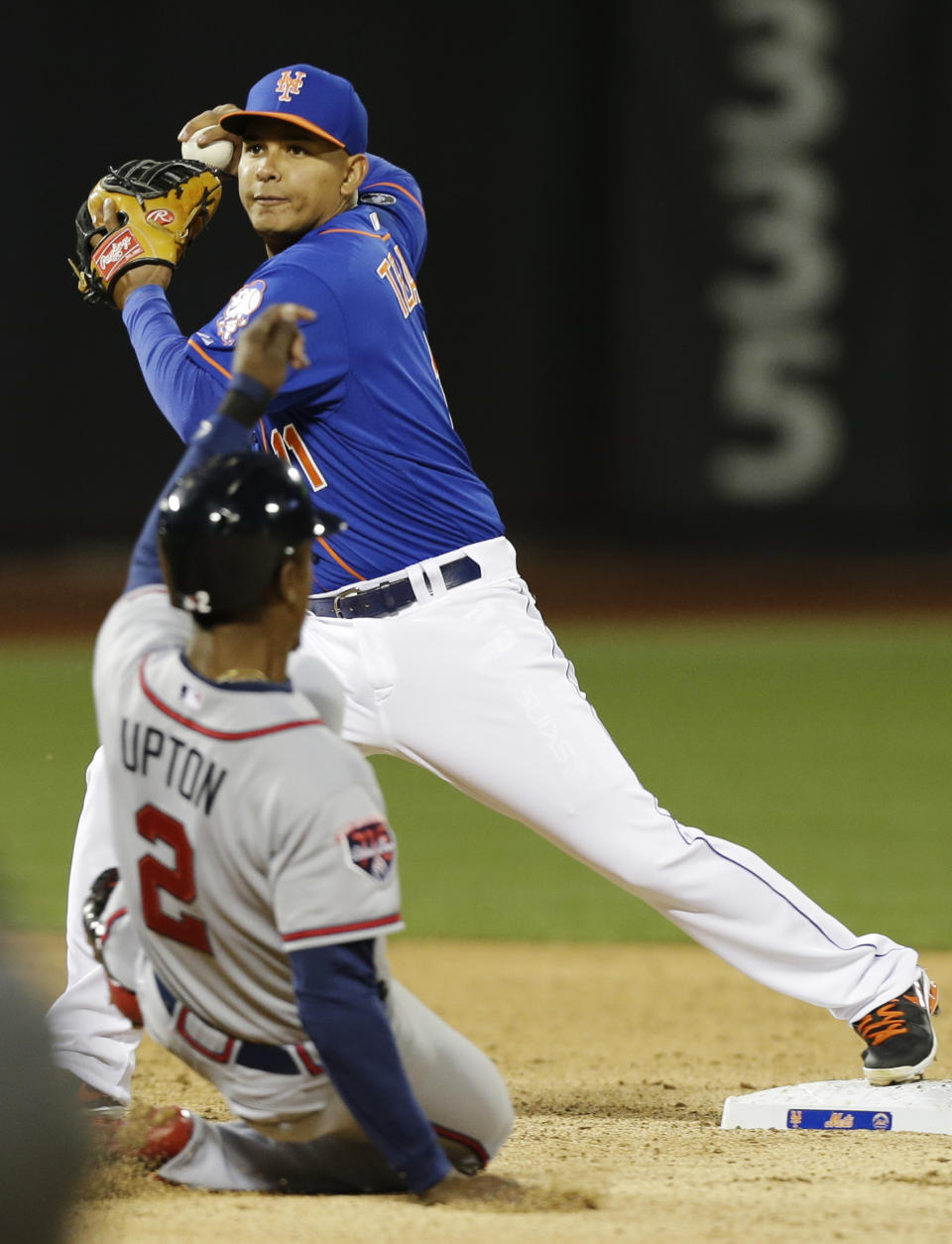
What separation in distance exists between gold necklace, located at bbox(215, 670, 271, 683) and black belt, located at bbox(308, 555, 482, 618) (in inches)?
42.0

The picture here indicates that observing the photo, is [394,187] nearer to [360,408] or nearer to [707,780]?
[360,408]

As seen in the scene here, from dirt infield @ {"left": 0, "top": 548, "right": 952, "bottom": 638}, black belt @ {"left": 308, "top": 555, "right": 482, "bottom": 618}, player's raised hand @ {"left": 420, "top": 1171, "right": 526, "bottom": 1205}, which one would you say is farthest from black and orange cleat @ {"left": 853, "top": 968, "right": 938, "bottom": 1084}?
dirt infield @ {"left": 0, "top": 548, "right": 952, "bottom": 638}

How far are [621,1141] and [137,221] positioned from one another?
207cm

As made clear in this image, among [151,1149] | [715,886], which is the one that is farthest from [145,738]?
[715,886]

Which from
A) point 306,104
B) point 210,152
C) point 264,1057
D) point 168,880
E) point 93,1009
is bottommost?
point 93,1009

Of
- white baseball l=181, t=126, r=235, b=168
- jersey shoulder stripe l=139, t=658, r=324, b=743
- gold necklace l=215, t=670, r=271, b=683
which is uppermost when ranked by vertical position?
white baseball l=181, t=126, r=235, b=168

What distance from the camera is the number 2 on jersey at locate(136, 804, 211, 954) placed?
2779 mm

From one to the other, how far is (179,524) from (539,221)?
585 inches

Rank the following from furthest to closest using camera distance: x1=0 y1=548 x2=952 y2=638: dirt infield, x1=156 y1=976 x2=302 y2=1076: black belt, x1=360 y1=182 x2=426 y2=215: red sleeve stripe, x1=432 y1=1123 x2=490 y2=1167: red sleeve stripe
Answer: x1=0 y1=548 x2=952 y2=638: dirt infield, x1=360 y1=182 x2=426 y2=215: red sleeve stripe, x1=432 y1=1123 x2=490 y2=1167: red sleeve stripe, x1=156 y1=976 x2=302 y2=1076: black belt

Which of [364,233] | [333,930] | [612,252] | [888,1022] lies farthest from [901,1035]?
[612,252]

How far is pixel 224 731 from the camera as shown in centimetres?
272

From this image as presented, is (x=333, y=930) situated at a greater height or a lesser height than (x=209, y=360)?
lesser

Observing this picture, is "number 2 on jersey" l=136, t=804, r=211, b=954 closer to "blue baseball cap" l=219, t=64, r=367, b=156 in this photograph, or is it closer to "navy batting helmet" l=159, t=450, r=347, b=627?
"navy batting helmet" l=159, t=450, r=347, b=627

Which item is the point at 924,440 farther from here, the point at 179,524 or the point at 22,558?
the point at 179,524
